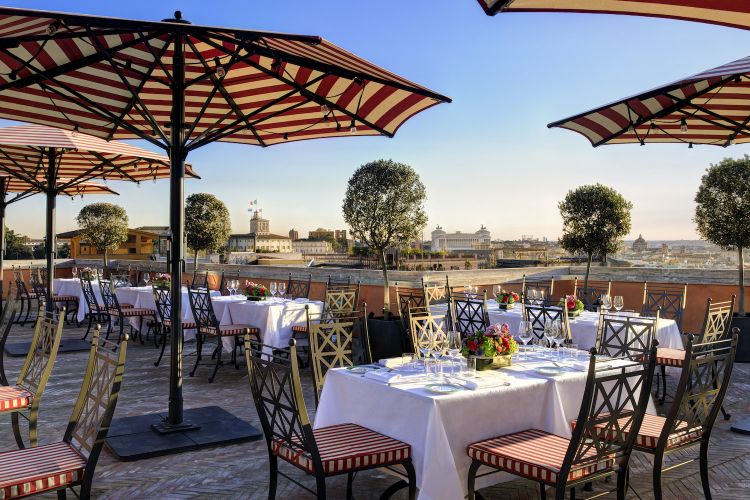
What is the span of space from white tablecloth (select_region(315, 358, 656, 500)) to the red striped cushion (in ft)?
6.60

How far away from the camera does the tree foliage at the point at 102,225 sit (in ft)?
62.9

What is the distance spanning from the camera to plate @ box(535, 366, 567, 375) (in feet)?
13.0

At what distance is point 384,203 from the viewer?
13289 mm

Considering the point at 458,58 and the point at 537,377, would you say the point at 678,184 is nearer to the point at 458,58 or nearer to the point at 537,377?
the point at 458,58

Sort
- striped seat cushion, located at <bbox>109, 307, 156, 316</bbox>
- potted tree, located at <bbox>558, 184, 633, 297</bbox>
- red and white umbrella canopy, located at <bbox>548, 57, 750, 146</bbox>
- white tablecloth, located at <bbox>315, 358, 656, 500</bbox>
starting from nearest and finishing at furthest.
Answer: white tablecloth, located at <bbox>315, 358, 656, 500</bbox>, red and white umbrella canopy, located at <bbox>548, 57, 750, 146</bbox>, striped seat cushion, located at <bbox>109, 307, 156, 316</bbox>, potted tree, located at <bbox>558, 184, 633, 297</bbox>

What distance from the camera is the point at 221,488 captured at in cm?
404

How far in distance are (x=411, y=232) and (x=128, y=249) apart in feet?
161

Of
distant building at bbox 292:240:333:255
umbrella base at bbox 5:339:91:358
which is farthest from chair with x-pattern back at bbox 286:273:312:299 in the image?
distant building at bbox 292:240:333:255

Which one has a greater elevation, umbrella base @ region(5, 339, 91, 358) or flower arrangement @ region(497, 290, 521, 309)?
flower arrangement @ region(497, 290, 521, 309)

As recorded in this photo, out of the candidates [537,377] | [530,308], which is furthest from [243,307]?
[537,377]

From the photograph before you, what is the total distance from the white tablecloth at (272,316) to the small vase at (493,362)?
4188 millimetres

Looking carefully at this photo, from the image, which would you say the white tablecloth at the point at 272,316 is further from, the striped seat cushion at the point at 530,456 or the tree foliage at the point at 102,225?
the tree foliage at the point at 102,225

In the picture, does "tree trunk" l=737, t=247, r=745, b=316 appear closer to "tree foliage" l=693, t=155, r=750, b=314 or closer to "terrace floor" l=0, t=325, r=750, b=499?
"tree foliage" l=693, t=155, r=750, b=314

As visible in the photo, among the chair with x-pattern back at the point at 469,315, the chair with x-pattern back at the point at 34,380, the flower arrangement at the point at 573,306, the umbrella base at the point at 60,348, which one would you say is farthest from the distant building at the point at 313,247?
the chair with x-pattern back at the point at 34,380
